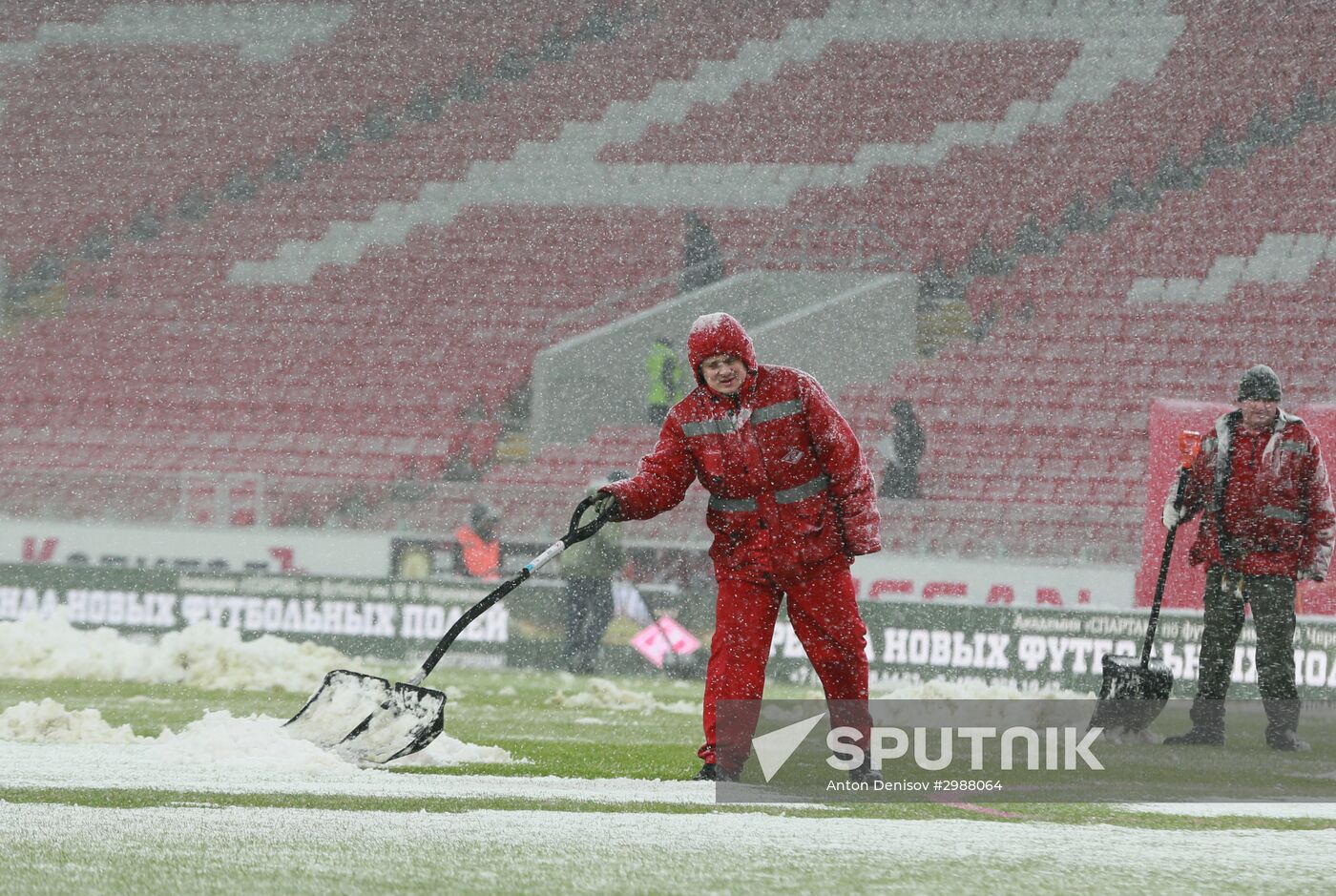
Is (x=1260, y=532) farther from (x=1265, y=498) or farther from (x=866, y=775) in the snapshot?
(x=866, y=775)

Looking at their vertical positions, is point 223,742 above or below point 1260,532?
below

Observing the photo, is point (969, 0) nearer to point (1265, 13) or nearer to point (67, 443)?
point (1265, 13)

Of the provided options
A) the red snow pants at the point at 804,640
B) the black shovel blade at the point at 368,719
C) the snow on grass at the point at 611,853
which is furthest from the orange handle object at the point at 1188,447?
the black shovel blade at the point at 368,719

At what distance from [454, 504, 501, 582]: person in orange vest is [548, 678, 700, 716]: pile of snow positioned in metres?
3.42

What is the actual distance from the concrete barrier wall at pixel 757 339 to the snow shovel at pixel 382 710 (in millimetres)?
12759

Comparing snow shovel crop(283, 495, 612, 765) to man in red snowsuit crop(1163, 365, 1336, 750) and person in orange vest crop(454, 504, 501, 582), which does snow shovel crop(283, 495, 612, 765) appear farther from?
person in orange vest crop(454, 504, 501, 582)

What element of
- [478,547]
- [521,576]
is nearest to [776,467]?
[521,576]

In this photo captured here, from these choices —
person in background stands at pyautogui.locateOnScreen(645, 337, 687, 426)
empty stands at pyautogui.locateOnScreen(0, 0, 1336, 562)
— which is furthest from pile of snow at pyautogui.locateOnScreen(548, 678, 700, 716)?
person in background stands at pyautogui.locateOnScreen(645, 337, 687, 426)

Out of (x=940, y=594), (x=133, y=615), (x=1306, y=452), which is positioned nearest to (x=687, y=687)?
(x=940, y=594)

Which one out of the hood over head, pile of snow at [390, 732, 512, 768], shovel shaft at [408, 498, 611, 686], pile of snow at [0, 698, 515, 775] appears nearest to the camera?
the hood over head

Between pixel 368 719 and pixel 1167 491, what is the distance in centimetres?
594

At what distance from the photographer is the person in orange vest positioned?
45.1ft

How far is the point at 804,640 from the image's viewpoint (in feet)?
18.7

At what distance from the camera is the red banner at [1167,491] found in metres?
10.4
